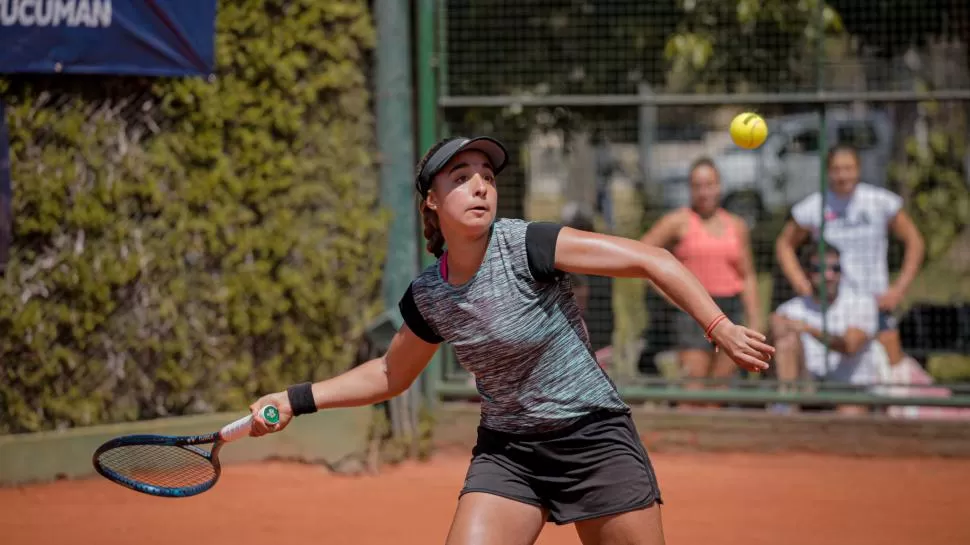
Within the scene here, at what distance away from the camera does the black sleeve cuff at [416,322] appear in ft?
12.1

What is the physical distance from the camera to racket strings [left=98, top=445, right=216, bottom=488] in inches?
157

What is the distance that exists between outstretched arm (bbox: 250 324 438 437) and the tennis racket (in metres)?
0.13

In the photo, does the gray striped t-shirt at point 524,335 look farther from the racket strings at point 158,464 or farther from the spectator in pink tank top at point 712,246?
the spectator in pink tank top at point 712,246

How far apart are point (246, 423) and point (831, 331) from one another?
187 inches

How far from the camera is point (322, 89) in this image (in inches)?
281

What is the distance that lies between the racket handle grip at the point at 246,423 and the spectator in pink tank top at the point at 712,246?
407cm

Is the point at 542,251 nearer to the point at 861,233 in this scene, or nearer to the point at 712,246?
the point at 712,246

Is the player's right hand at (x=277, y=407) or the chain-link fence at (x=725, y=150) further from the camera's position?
the chain-link fence at (x=725, y=150)

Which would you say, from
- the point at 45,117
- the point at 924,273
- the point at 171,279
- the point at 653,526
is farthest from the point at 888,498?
the point at 45,117

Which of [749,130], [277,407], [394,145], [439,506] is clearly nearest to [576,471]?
[277,407]

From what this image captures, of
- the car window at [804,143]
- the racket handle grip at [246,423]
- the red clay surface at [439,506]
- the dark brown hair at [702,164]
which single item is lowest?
the red clay surface at [439,506]

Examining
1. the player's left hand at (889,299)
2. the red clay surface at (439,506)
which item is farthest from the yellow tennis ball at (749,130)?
the player's left hand at (889,299)

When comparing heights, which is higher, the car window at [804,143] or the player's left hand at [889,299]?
the car window at [804,143]

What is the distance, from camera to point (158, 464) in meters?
4.07
